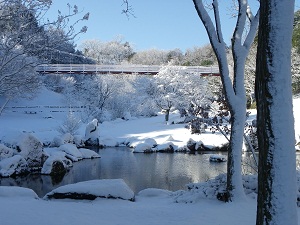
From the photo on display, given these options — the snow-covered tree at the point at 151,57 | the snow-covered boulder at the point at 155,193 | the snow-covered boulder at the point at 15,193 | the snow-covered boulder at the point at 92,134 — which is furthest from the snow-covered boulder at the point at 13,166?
the snow-covered tree at the point at 151,57

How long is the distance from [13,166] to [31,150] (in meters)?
1.81

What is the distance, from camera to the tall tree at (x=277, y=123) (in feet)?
8.84

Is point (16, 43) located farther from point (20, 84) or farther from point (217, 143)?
point (217, 143)

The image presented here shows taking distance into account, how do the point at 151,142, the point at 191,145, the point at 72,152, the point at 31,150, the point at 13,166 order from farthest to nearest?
the point at 151,142, the point at 191,145, the point at 72,152, the point at 31,150, the point at 13,166

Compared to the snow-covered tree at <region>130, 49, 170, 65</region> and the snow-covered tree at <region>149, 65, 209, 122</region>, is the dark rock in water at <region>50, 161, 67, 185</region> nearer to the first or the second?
the snow-covered tree at <region>149, 65, 209, 122</region>

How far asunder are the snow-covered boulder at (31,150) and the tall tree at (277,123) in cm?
1733

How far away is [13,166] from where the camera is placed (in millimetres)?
16844

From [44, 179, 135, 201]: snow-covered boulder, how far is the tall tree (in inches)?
248

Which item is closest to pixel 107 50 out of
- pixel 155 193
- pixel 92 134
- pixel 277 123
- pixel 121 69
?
pixel 121 69

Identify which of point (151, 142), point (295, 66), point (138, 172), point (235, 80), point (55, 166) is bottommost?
point (138, 172)

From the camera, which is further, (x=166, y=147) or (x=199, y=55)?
(x=199, y=55)

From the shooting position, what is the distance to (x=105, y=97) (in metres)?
42.9

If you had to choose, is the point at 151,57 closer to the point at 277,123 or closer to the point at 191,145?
the point at 191,145

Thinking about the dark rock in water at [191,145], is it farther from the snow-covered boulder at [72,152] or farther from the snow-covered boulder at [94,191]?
the snow-covered boulder at [94,191]
